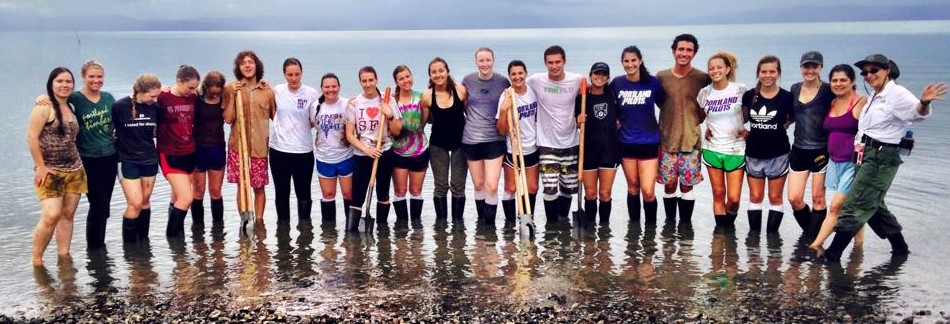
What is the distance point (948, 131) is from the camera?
20766mm

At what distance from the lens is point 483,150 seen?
11.3 meters

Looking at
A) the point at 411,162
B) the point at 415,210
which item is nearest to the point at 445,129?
the point at 411,162

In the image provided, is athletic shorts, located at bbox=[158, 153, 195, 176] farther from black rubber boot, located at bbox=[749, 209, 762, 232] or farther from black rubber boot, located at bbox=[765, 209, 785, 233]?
black rubber boot, located at bbox=[765, 209, 785, 233]

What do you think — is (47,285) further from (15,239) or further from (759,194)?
(759,194)

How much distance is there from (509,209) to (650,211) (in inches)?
71.9

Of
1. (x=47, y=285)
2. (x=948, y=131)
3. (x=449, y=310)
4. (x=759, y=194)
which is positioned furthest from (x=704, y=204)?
(x=948, y=131)

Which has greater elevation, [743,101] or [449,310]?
[743,101]

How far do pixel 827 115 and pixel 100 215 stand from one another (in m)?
8.30

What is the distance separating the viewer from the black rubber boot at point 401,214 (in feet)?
39.2

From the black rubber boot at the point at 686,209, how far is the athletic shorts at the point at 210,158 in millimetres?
5853

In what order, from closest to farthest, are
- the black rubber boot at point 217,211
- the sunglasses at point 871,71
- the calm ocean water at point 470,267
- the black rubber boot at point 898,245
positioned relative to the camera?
1. the calm ocean water at point 470,267
2. the sunglasses at point 871,71
3. the black rubber boot at point 898,245
4. the black rubber boot at point 217,211

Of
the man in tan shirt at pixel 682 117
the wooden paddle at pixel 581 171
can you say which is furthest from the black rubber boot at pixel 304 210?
the man in tan shirt at pixel 682 117

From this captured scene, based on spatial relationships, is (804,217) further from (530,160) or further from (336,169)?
(336,169)

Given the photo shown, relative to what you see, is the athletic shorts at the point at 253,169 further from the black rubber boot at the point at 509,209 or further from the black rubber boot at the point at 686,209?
the black rubber boot at the point at 686,209
